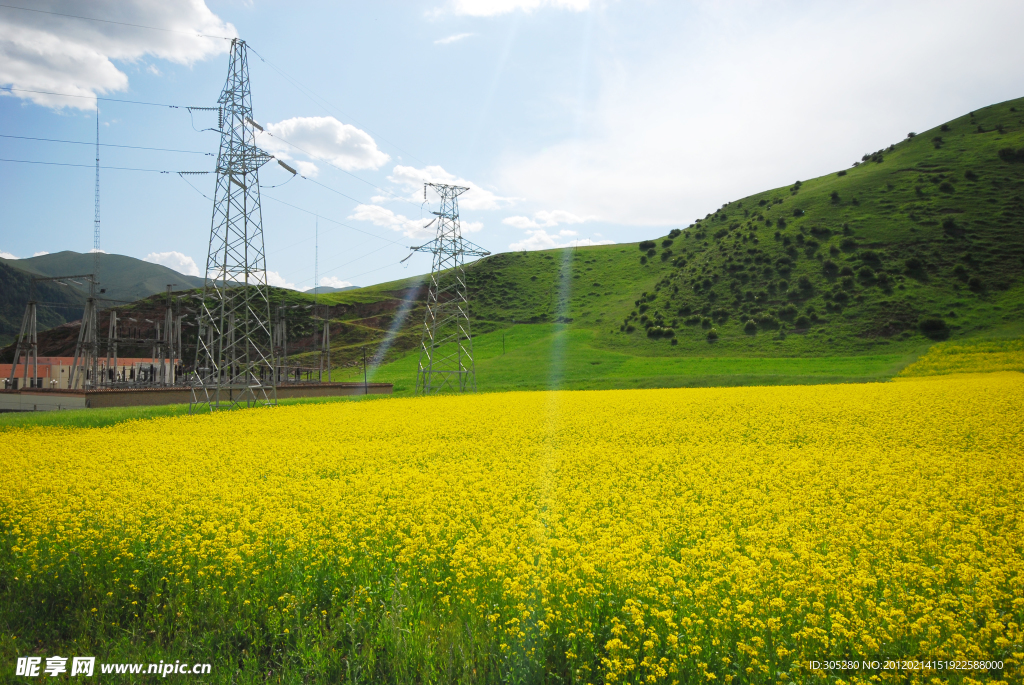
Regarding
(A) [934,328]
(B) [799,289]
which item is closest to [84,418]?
(A) [934,328]

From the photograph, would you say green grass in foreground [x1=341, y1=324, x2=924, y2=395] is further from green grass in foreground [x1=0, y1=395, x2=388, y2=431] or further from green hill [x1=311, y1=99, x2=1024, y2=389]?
green grass in foreground [x1=0, y1=395, x2=388, y2=431]

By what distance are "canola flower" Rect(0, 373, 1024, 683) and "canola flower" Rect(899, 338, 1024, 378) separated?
31284mm

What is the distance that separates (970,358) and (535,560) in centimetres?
4890

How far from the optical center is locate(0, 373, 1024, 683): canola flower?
493 centimetres

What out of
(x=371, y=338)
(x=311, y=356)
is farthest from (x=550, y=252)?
(x=311, y=356)

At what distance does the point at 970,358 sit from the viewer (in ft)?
134

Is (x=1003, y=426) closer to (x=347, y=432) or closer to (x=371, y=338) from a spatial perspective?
(x=347, y=432)

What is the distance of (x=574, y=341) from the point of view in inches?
2633

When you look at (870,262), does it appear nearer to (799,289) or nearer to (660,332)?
(799,289)

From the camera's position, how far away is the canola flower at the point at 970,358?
3808cm

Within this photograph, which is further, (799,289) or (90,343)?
(799,289)

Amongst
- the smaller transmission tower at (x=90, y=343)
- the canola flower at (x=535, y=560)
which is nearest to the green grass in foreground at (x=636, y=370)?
the smaller transmission tower at (x=90, y=343)

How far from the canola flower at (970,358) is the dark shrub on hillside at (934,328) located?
3511mm

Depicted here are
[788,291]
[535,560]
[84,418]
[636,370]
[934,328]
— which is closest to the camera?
[535,560]
